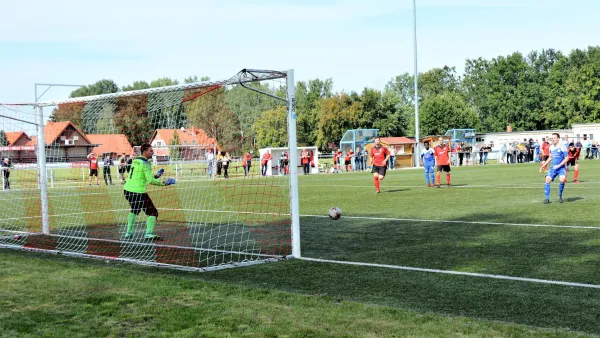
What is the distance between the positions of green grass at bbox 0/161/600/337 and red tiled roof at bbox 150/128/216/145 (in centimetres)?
272

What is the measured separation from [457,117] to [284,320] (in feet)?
284

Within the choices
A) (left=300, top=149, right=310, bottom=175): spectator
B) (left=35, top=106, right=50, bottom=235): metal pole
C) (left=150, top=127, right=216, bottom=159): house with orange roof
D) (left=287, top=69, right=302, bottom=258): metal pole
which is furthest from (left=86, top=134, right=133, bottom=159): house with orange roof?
(left=300, top=149, right=310, bottom=175): spectator

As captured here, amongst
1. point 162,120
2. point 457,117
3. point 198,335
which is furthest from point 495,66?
point 198,335

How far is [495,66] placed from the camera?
98.6 meters

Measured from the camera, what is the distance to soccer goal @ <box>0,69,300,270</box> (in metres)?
10.2

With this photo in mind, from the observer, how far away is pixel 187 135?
43.6ft

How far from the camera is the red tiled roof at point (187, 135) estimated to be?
42.3ft

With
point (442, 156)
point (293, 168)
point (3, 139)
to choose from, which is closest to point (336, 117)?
point (442, 156)

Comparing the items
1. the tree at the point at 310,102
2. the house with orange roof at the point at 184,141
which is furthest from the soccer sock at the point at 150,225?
the tree at the point at 310,102

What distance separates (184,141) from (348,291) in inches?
277

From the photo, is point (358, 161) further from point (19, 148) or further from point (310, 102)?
point (310, 102)

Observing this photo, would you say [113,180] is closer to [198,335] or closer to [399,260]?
[399,260]

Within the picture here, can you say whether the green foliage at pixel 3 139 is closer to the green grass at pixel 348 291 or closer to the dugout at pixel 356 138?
the green grass at pixel 348 291

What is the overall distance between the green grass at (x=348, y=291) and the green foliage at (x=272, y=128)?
182 centimetres
